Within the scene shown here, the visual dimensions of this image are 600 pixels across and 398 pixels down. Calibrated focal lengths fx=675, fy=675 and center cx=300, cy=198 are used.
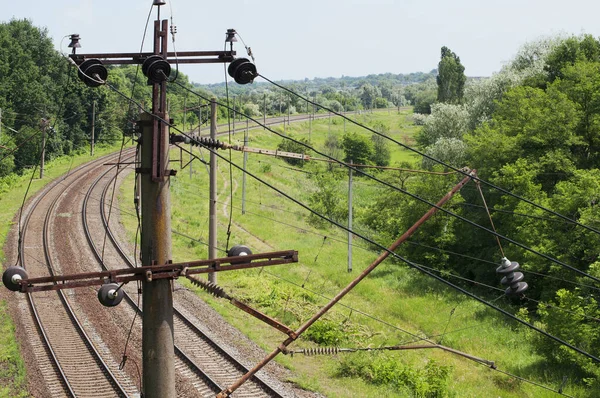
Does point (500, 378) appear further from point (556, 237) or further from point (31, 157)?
point (31, 157)

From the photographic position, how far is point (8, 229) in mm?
35594

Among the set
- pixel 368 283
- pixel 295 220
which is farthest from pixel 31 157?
pixel 368 283

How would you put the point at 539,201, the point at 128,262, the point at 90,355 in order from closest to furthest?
the point at 90,355
the point at 128,262
the point at 539,201

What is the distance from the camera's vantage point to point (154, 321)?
31.7 feet

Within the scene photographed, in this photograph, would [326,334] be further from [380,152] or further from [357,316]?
[380,152]

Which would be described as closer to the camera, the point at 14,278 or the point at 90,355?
the point at 14,278

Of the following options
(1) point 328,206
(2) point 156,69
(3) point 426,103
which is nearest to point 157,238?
(2) point 156,69

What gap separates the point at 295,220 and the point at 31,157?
31621mm

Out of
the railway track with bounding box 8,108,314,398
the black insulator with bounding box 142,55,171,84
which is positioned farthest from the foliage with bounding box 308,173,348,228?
the black insulator with bounding box 142,55,171,84

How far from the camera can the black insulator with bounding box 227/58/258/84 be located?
10.4m

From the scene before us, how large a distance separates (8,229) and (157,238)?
29110mm

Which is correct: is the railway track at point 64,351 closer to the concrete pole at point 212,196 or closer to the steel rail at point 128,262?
the steel rail at point 128,262

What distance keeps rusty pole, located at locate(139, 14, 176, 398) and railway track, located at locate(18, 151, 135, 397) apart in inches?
146

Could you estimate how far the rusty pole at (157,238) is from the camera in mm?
9609
